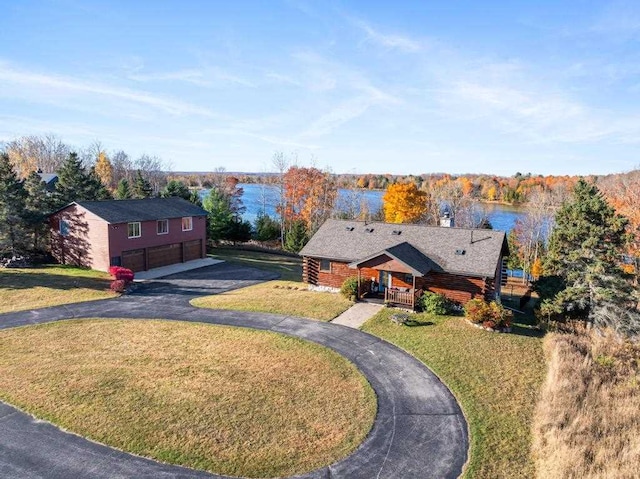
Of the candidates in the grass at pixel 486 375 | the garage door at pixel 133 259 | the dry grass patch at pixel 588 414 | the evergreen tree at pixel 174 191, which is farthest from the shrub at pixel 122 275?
the dry grass patch at pixel 588 414

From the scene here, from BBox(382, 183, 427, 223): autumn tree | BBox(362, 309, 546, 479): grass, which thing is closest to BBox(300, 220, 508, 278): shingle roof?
BBox(362, 309, 546, 479): grass

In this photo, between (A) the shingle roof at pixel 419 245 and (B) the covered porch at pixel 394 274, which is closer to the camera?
(B) the covered porch at pixel 394 274

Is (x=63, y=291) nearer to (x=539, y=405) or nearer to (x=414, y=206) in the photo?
(x=539, y=405)

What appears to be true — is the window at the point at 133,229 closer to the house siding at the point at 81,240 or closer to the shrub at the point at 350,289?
the house siding at the point at 81,240

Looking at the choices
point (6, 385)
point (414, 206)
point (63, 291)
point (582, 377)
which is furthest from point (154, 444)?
point (414, 206)

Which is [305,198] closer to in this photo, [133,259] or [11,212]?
[133,259]

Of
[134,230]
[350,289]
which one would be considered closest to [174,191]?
[134,230]
